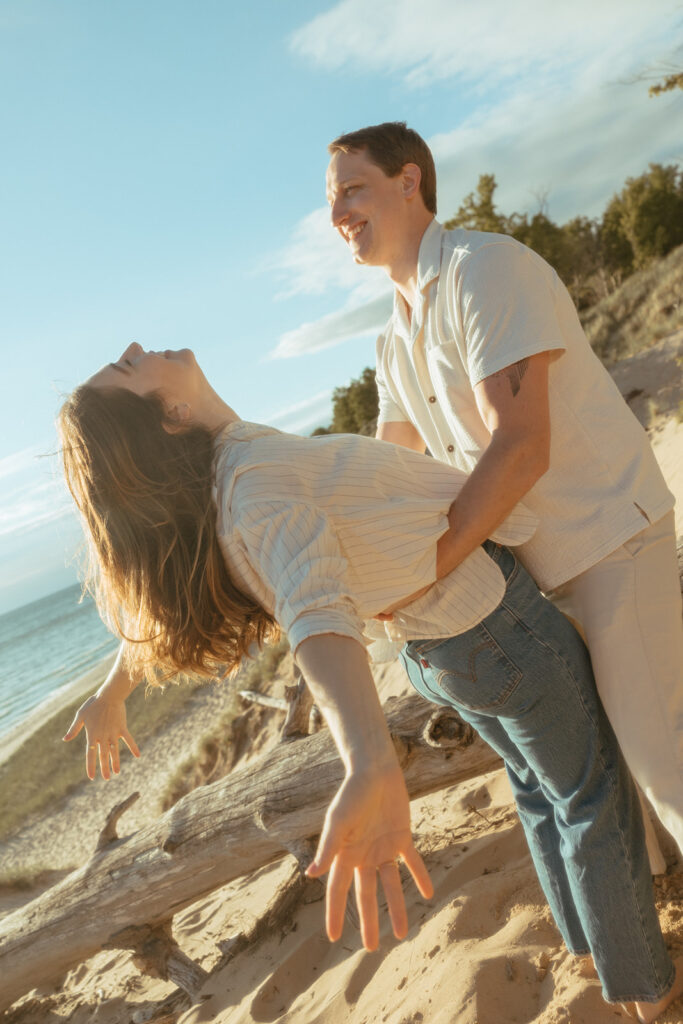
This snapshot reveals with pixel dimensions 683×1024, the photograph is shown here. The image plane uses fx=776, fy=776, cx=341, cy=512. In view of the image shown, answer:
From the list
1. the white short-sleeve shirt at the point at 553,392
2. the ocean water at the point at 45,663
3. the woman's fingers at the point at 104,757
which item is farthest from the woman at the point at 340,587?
the ocean water at the point at 45,663

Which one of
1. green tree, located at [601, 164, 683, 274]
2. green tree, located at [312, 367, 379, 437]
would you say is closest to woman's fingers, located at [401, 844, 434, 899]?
green tree, located at [312, 367, 379, 437]

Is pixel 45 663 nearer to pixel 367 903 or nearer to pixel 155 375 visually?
pixel 155 375

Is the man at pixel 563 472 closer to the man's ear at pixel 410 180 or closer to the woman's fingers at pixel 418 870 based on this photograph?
the man's ear at pixel 410 180

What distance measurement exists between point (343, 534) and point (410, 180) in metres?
1.36

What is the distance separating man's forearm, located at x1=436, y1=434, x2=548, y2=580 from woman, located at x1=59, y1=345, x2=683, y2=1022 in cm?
4

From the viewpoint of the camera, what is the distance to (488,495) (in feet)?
6.14

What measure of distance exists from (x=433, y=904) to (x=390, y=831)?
2359mm

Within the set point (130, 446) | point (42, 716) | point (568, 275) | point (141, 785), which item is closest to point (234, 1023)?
point (130, 446)

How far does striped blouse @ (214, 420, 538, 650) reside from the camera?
5.12 ft

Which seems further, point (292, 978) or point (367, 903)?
point (292, 978)

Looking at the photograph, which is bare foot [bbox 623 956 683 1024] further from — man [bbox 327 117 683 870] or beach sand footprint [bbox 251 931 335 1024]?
beach sand footprint [bbox 251 931 335 1024]

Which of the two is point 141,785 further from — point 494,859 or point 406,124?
point 406,124

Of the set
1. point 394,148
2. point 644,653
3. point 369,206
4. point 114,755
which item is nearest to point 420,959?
point 114,755

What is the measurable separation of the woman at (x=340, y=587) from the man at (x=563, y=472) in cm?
9
